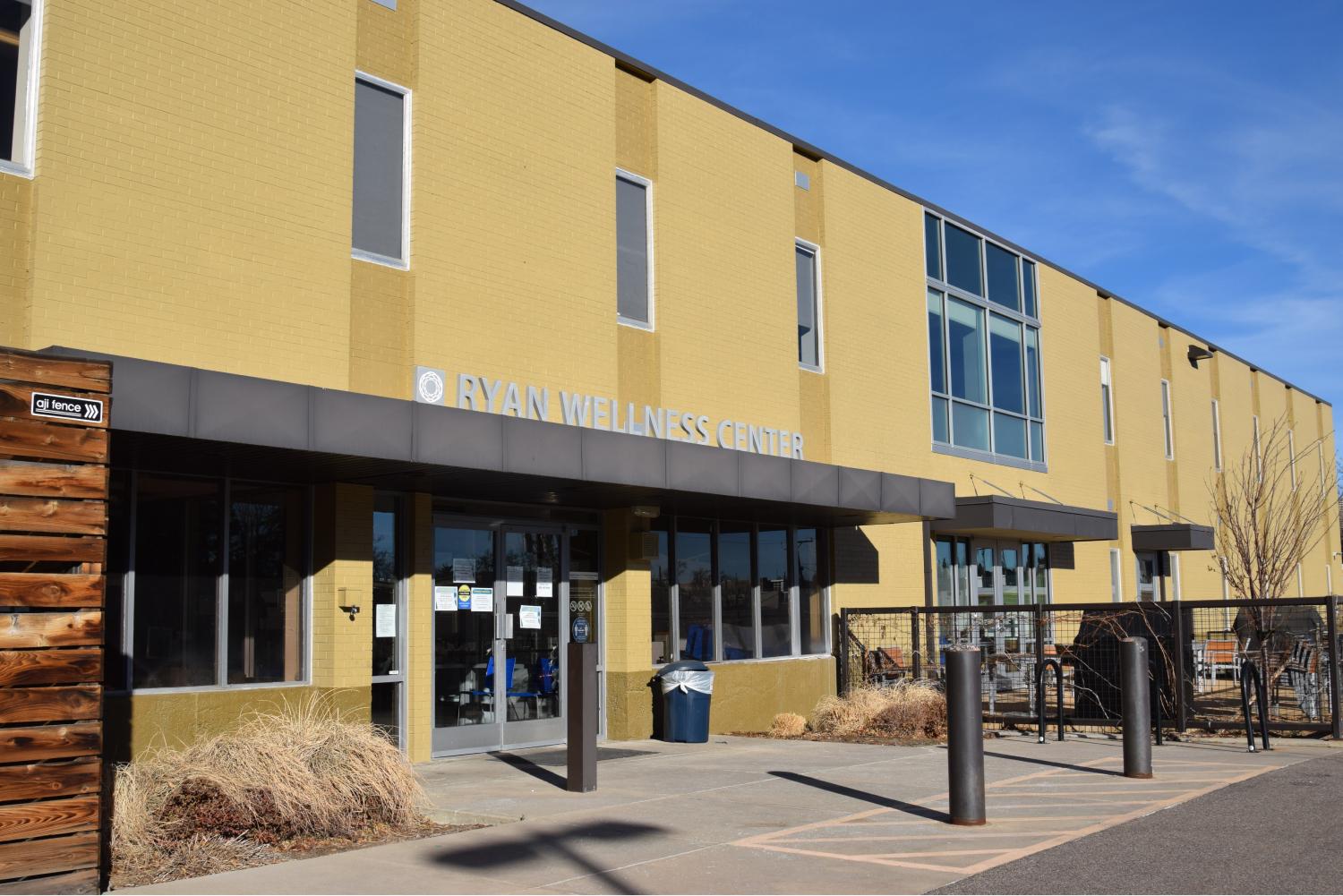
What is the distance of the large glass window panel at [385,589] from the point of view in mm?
13945

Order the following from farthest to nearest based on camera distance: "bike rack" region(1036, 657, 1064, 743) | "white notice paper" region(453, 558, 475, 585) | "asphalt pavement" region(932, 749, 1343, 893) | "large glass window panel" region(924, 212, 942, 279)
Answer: "large glass window panel" region(924, 212, 942, 279) < "bike rack" region(1036, 657, 1064, 743) < "white notice paper" region(453, 558, 475, 585) < "asphalt pavement" region(932, 749, 1343, 893)

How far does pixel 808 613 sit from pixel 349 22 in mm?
11085

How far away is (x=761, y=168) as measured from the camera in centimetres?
1959

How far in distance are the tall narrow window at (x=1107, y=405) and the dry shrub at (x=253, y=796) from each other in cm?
2263

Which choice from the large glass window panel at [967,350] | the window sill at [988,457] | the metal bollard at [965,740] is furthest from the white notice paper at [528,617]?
the large glass window panel at [967,350]

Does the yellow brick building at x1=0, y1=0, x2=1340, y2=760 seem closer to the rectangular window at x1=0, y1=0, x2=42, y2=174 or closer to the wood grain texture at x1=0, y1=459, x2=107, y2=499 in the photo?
the rectangular window at x1=0, y1=0, x2=42, y2=174

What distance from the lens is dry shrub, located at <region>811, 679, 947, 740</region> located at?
1698cm

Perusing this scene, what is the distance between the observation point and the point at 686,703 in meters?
16.4

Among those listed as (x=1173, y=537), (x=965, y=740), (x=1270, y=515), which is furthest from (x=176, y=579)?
(x=1270, y=515)

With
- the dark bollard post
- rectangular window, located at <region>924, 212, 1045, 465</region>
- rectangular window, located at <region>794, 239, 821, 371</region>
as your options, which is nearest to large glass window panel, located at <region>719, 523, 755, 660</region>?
rectangular window, located at <region>794, 239, 821, 371</region>

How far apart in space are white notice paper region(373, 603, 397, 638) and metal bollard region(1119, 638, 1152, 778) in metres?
7.57

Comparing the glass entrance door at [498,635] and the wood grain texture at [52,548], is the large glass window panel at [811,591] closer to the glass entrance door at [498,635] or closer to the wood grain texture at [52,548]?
the glass entrance door at [498,635]

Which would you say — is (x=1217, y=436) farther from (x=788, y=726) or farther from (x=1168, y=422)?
(x=788, y=726)

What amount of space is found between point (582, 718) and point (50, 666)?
5.31 meters
